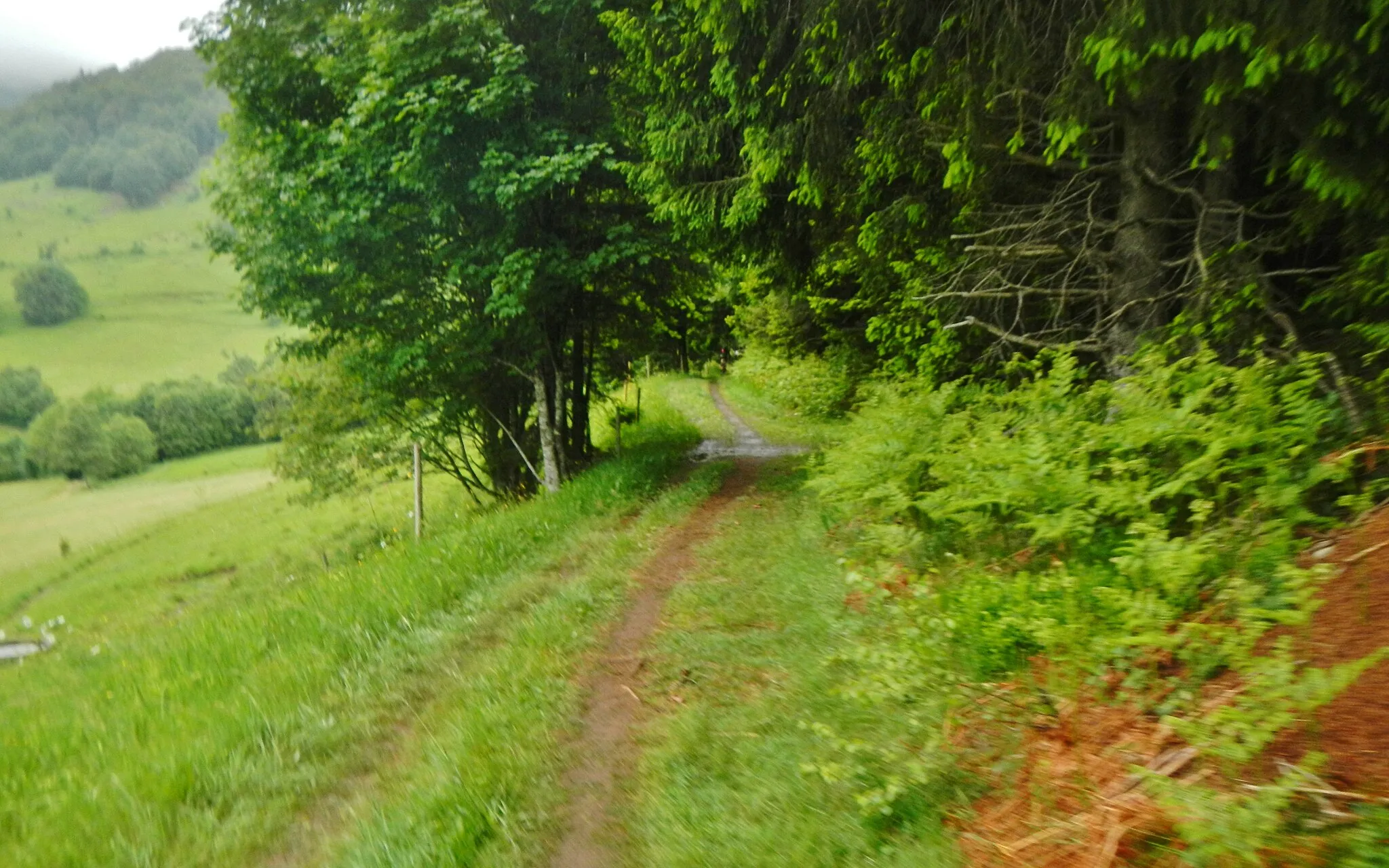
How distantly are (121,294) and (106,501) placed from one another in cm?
8878

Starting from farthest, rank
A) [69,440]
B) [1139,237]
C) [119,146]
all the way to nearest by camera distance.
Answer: [119,146], [69,440], [1139,237]

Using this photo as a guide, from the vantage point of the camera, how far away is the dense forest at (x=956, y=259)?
3391mm

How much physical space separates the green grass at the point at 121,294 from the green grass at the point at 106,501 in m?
9.22

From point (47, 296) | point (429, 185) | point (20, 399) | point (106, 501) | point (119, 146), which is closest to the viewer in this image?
point (429, 185)

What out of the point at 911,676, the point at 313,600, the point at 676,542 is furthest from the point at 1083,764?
the point at 313,600

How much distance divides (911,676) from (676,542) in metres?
4.77

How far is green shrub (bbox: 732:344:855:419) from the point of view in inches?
693

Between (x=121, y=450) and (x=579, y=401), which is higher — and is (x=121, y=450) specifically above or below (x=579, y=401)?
below

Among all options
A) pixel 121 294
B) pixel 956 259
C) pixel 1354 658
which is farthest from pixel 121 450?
pixel 121 294

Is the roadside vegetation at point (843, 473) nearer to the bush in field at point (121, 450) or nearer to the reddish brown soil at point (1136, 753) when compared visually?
the reddish brown soil at point (1136, 753)

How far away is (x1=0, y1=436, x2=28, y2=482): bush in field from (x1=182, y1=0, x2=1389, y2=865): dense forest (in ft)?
174

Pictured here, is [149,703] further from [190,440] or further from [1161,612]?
[190,440]

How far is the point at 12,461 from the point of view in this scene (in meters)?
48.9

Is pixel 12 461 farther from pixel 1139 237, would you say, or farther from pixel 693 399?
pixel 1139 237
